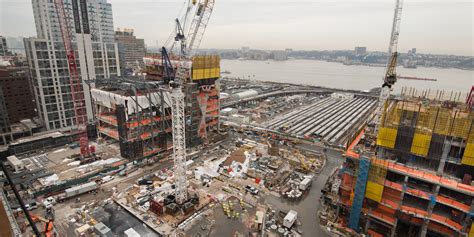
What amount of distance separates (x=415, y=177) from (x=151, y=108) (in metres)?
42.1

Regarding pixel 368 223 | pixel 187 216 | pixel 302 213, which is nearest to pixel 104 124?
pixel 187 216

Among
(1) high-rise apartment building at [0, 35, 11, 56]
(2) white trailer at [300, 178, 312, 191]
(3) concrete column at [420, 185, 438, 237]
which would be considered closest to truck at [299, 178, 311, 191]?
(2) white trailer at [300, 178, 312, 191]

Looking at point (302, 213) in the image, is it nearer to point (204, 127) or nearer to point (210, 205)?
point (210, 205)

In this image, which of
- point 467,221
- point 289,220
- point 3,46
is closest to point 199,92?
point 289,220

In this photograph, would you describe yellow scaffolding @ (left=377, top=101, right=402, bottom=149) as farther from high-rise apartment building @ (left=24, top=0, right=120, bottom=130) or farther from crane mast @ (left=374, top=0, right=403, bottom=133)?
high-rise apartment building @ (left=24, top=0, right=120, bottom=130)

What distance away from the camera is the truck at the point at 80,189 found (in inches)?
1364

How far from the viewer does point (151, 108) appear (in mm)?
48062

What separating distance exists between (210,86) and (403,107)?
37.0 meters

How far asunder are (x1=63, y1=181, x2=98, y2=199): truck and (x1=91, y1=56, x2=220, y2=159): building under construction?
939 cm

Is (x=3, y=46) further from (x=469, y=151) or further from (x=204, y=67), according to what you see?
(x=469, y=151)

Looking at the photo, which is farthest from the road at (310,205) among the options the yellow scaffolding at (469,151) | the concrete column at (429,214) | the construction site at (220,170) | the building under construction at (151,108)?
the building under construction at (151,108)

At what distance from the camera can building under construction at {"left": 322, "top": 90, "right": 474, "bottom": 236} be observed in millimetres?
24406

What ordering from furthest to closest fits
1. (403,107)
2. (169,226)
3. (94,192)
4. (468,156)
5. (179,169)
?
1. (94,192)
2. (179,169)
3. (169,226)
4. (403,107)
5. (468,156)

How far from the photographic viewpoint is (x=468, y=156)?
2405 cm
